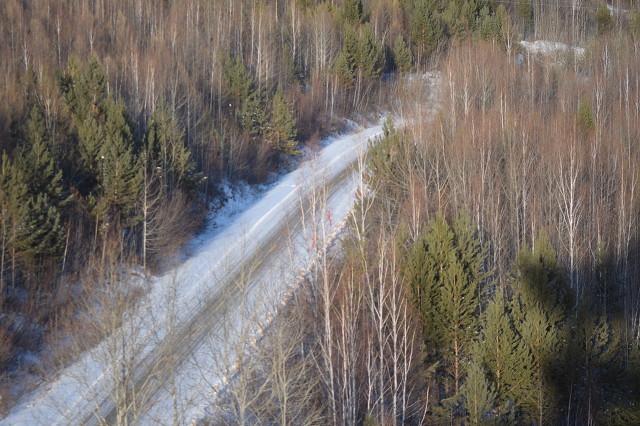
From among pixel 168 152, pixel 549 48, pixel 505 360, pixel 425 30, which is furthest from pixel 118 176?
pixel 425 30

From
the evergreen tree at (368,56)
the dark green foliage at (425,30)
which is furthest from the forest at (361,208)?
the dark green foliage at (425,30)

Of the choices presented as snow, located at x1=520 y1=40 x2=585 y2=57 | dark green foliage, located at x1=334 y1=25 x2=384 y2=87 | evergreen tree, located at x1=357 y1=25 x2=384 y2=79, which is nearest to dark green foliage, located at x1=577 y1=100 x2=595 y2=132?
snow, located at x1=520 y1=40 x2=585 y2=57

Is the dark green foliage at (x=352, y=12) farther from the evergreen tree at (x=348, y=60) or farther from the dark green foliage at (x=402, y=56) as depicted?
the evergreen tree at (x=348, y=60)

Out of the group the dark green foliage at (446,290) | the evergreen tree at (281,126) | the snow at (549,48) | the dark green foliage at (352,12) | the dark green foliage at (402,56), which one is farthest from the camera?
the dark green foliage at (352,12)

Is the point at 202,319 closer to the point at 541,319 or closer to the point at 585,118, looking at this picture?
the point at 541,319

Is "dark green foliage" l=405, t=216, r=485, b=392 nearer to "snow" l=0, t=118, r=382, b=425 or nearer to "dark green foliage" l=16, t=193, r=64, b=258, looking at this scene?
"snow" l=0, t=118, r=382, b=425

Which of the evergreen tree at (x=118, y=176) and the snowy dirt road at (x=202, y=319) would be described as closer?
the snowy dirt road at (x=202, y=319)

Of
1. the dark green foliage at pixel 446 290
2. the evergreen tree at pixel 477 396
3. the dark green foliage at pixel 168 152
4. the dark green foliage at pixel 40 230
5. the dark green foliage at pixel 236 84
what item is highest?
the dark green foliage at pixel 236 84

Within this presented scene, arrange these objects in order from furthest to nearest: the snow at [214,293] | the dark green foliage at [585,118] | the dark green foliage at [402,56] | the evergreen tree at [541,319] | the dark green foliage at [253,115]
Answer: the dark green foliage at [402,56]
the dark green foliage at [253,115]
the dark green foliage at [585,118]
the evergreen tree at [541,319]
the snow at [214,293]
